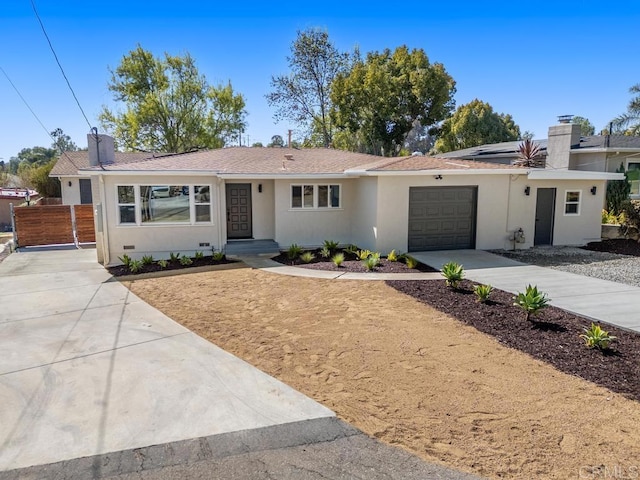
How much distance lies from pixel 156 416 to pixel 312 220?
1098 cm

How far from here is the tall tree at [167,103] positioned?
35312 mm

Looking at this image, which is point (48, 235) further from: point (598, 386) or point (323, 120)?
point (323, 120)

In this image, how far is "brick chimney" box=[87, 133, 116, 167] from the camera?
51.8ft

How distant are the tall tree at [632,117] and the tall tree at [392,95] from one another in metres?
11.1

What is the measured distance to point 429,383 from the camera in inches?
210

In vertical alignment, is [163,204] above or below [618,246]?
above

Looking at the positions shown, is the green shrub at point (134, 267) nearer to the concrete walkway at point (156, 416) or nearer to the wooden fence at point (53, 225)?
the concrete walkway at point (156, 416)

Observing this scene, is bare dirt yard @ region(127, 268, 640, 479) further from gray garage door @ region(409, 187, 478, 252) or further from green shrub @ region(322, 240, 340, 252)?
gray garage door @ region(409, 187, 478, 252)

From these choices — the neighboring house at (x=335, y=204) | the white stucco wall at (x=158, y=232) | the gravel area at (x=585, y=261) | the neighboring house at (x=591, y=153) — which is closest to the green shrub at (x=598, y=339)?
the gravel area at (x=585, y=261)

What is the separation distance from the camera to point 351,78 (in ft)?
91.5

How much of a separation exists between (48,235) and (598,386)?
61.8ft

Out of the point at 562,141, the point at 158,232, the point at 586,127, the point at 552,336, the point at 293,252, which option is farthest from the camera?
the point at 586,127

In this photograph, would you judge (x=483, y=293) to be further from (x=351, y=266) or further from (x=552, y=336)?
(x=351, y=266)

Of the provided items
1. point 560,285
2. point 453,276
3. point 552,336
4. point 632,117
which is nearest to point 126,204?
point 453,276
